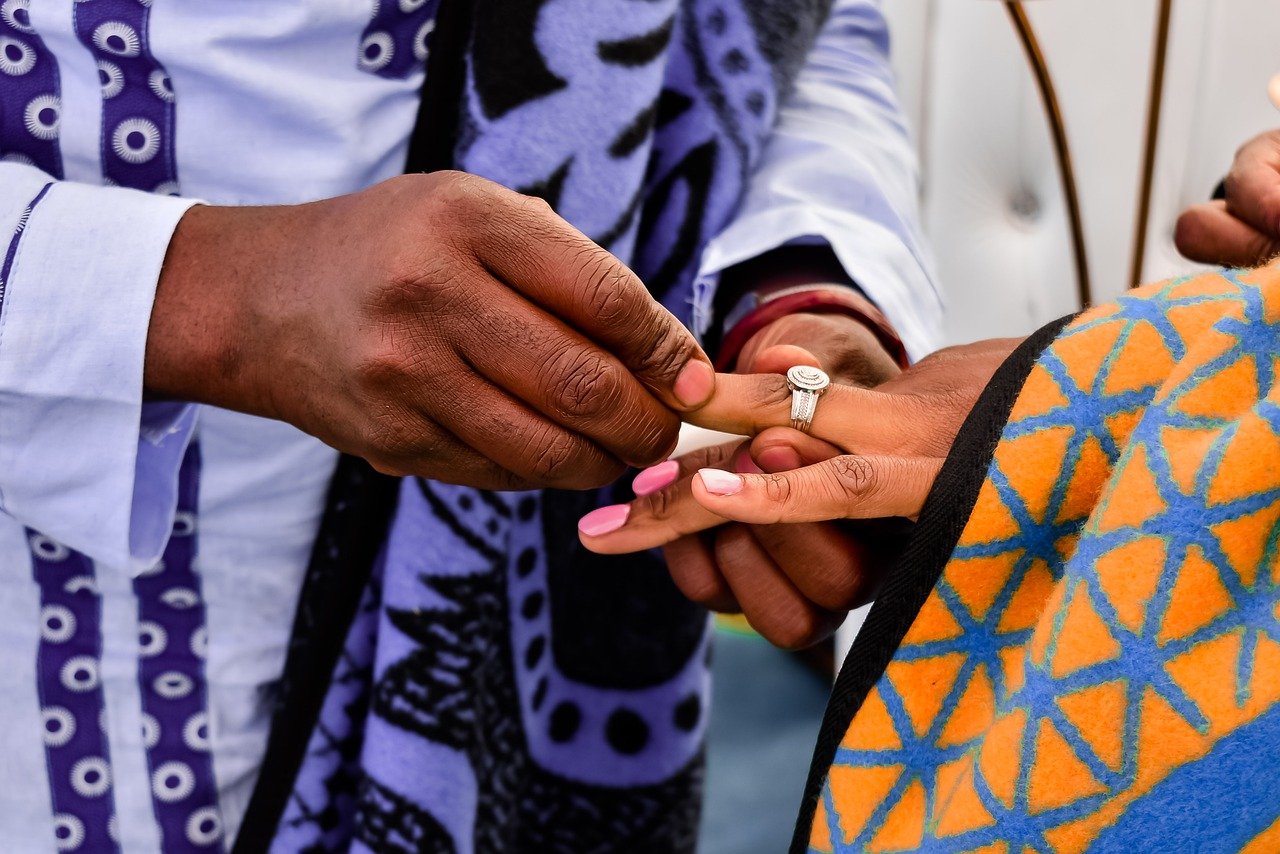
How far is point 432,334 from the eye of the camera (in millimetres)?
486

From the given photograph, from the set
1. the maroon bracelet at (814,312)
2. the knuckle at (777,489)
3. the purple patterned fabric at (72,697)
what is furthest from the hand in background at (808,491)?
the purple patterned fabric at (72,697)

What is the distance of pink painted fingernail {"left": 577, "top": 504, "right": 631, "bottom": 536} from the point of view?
0.63 m

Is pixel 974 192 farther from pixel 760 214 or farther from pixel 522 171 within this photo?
pixel 522 171

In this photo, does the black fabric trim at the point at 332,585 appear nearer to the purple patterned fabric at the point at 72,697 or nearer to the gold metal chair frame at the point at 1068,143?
the purple patterned fabric at the point at 72,697

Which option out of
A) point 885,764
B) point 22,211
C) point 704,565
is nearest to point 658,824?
point 704,565

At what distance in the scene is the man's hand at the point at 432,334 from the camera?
483 millimetres

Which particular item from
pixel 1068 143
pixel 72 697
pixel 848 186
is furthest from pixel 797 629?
pixel 1068 143

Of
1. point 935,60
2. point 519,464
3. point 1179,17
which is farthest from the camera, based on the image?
point 935,60

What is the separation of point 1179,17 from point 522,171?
748 mm

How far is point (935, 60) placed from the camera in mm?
1251

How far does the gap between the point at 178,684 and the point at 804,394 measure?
45 cm

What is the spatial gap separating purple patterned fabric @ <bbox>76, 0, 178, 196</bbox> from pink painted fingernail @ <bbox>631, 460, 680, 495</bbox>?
334 mm

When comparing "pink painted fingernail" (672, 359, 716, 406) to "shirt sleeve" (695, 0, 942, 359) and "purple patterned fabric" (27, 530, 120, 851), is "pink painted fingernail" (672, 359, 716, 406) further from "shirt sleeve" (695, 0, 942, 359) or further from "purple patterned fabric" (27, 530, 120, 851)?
"purple patterned fabric" (27, 530, 120, 851)

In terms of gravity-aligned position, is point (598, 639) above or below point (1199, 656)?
below
